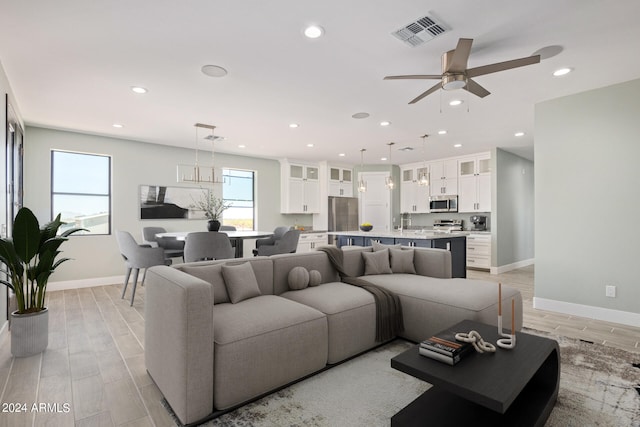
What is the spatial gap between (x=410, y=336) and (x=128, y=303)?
3.60m

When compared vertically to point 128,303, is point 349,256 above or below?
above

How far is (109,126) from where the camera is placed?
5.01 metres

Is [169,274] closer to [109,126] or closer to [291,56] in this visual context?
[291,56]

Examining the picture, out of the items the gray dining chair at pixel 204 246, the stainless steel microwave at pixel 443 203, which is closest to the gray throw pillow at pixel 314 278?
the gray dining chair at pixel 204 246

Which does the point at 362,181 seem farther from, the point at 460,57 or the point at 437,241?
the point at 460,57

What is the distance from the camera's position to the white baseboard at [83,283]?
5.16 m

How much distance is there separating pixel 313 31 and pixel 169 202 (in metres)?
4.92

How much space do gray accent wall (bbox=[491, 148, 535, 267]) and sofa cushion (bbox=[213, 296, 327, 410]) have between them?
579 centimetres

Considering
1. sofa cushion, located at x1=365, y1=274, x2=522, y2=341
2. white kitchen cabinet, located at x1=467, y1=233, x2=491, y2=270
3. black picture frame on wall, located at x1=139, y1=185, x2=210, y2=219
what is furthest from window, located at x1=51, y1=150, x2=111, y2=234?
white kitchen cabinet, located at x1=467, y1=233, x2=491, y2=270

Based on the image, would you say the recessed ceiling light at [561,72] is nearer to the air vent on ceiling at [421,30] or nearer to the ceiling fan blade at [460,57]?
the ceiling fan blade at [460,57]

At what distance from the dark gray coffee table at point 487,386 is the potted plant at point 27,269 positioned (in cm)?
292

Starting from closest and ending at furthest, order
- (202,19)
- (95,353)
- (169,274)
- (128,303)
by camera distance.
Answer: (169,274) < (202,19) < (95,353) < (128,303)

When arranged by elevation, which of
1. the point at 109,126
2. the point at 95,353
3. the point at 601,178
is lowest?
the point at 95,353

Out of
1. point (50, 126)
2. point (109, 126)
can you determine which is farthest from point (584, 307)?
point (50, 126)
